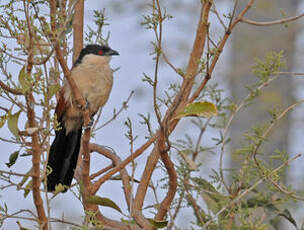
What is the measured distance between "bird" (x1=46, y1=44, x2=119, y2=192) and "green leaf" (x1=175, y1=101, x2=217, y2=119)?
0.98 meters

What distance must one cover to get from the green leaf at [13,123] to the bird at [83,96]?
0.78 m

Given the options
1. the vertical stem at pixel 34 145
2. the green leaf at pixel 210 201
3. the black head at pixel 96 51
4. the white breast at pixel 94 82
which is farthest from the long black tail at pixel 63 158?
the vertical stem at pixel 34 145

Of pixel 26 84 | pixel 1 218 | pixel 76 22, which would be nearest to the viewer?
pixel 26 84

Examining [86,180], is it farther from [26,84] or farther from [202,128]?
[202,128]

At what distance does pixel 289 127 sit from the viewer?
620 centimetres

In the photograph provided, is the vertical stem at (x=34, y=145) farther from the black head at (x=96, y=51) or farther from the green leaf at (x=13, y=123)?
the black head at (x=96, y=51)

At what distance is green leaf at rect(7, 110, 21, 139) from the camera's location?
1.49 m

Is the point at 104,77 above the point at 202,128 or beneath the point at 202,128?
above

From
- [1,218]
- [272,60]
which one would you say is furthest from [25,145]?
[272,60]

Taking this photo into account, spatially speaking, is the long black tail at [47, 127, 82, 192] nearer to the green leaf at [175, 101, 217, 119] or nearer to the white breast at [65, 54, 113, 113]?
the white breast at [65, 54, 113, 113]

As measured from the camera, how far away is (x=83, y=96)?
2596 mm

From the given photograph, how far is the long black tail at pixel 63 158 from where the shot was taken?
2201mm

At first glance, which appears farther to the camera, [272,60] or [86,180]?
[272,60]

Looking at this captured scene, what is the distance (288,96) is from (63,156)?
4302mm
